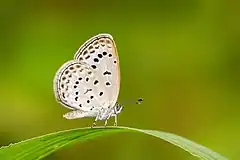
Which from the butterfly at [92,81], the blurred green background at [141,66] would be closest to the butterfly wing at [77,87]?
the butterfly at [92,81]

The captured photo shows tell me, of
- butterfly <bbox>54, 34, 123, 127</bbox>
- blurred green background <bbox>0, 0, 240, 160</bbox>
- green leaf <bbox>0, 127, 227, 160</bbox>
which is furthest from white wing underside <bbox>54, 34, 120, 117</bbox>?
blurred green background <bbox>0, 0, 240, 160</bbox>

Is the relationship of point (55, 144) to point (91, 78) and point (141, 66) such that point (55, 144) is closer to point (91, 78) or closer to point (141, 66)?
point (91, 78)

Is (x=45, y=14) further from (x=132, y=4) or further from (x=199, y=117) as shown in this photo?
(x=199, y=117)

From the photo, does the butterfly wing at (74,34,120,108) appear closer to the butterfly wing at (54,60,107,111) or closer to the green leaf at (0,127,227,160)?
the butterfly wing at (54,60,107,111)

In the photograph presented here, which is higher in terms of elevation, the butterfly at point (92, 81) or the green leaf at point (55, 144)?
the butterfly at point (92, 81)

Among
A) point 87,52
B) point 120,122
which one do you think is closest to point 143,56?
point 120,122

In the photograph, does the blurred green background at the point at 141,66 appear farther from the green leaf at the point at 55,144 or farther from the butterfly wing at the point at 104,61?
the green leaf at the point at 55,144
